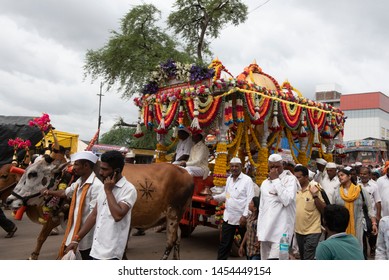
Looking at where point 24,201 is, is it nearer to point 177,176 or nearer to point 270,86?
point 177,176

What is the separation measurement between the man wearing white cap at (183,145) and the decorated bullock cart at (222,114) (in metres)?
0.21

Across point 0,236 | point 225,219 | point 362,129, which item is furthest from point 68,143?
point 362,129

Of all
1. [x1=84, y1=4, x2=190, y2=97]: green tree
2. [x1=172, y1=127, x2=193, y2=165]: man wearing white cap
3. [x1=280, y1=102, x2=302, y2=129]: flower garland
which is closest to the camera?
[x1=172, y1=127, x2=193, y2=165]: man wearing white cap

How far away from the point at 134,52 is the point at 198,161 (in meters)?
13.6

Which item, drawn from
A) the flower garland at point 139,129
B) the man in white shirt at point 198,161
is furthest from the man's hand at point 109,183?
the flower garland at point 139,129

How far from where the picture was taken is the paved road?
6467 mm

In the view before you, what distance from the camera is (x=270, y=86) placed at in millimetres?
9008

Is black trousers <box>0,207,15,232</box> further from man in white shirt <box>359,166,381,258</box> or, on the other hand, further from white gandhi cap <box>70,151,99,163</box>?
man in white shirt <box>359,166,381,258</box>

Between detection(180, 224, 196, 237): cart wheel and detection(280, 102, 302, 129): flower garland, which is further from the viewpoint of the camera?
detection(280, 102, 302, 129): flower garland

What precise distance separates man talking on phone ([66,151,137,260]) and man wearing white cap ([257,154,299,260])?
180cm

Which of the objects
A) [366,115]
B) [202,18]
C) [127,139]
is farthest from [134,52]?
[366,115]

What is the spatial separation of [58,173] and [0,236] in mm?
3700

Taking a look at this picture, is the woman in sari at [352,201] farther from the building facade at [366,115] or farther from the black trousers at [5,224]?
the building facade at [366,115]

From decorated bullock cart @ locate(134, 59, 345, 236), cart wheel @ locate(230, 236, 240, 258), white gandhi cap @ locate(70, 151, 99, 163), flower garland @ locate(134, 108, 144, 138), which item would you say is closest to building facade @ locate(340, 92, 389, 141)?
decorated bullock cart @ locate(134, 59, 345, 236)
